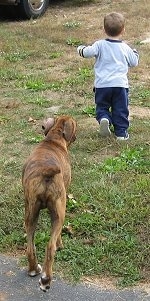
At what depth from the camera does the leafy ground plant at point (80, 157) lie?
4.32m

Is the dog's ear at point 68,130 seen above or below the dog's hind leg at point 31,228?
above

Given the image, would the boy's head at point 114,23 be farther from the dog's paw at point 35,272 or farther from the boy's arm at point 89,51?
the dog's paw at point 35,272

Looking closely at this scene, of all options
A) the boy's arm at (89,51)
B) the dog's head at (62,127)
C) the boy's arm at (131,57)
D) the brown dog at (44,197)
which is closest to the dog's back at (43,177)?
the brown dog at (44,197)

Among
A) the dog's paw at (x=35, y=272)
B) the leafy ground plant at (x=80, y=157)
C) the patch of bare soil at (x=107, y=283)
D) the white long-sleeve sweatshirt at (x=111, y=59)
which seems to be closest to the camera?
the patch of bare soil at (x=107, y=283)

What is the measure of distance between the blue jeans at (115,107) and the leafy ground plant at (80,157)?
14 cm

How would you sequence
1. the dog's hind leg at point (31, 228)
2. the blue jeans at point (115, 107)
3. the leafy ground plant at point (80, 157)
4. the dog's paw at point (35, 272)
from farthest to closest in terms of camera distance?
the blue jeans at point (115, 107), the leafy ground plant at point (80, 157), the dog's paw at point (35, 272), the dog's hind leg at point (31, 228)

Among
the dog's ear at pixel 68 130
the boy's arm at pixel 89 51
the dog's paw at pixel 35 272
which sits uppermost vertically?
the dog's ear at pixel 68 130

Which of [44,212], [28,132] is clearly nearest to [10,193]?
[44,212]

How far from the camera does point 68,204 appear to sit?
4941 millimetres

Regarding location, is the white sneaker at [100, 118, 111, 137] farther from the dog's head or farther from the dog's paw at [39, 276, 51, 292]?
the dog's paw at [39, 276, 51, 292]

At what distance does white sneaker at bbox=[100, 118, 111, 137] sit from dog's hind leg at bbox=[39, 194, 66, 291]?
94.7 inches

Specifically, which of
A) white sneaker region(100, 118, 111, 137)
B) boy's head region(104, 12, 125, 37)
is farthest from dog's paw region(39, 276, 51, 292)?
boy's head region(104, 12, 125, 37)

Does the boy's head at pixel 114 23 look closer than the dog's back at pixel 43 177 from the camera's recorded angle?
No

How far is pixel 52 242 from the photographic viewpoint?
12.4ft
